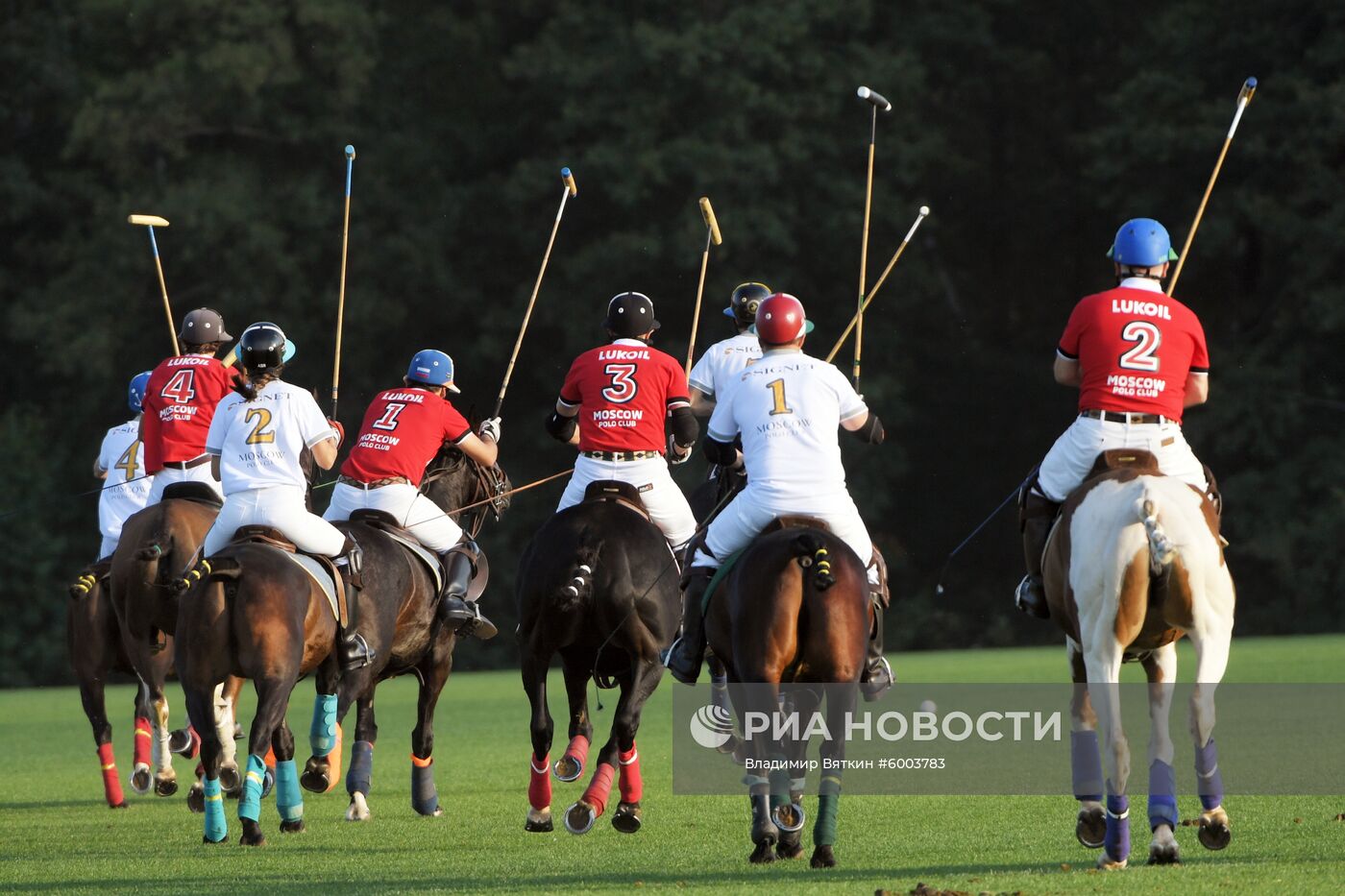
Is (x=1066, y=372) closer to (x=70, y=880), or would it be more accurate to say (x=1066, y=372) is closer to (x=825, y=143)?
(x=70, y=880)

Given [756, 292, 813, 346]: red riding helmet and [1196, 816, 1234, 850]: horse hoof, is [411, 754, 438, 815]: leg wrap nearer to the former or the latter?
[756, 292, 813, 346]: red riding helmet

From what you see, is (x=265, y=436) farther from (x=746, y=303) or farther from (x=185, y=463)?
(x=746, y=303)

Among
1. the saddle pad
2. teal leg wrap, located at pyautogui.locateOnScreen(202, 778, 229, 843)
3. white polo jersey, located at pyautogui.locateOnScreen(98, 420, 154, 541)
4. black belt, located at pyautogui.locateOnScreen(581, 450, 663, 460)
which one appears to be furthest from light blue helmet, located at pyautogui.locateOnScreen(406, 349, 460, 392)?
teal leg wrap, located at pyautogui.locateOnScreen(202, 778, 229, 843)

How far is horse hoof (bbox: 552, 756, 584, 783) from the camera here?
10.6 metres

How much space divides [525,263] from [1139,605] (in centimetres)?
2813

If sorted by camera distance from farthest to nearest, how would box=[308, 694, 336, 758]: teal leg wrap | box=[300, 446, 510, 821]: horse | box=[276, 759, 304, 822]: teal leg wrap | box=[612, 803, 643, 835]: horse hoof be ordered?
box=[300, 446, 510, 821]: horse, box=[308, 694, 336, 758]: teal leg wrap, box=[276, 759, 304, 822]: teal leg wrap, box=[612, 803, 643, 835]: horse hoof

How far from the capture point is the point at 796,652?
8.98 meters

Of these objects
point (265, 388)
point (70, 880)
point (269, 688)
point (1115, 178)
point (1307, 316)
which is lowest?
point (70, 880)

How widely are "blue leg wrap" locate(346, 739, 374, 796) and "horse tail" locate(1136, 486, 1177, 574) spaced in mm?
4759

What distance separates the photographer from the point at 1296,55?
3341 centimetres

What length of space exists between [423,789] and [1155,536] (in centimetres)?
477

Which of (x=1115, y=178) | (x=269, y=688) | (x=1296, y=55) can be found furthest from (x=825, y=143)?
(x=269, y=688)

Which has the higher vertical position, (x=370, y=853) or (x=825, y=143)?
(x=825, y=143)

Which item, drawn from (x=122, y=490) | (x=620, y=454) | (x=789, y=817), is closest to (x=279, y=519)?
(x=620, y=454)
